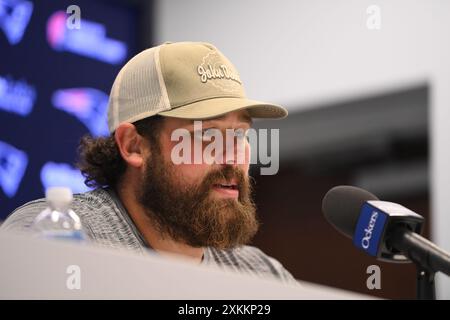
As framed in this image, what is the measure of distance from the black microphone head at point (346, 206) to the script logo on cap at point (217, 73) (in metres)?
0.49

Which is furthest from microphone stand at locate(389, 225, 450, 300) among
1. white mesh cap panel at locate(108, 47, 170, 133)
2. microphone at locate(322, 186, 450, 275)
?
white mesh cap panel at locate(108, 47, 170, 133)

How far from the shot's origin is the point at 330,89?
8.11 ft

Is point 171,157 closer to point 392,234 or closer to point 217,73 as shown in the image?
point 217,73

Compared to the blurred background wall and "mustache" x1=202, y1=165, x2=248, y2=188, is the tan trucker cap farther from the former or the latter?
the blurred background wall

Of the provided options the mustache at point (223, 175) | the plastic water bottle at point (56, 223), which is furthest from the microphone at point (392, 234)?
the mustache at point (223, 175)

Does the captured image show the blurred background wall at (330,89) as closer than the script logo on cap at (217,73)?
No

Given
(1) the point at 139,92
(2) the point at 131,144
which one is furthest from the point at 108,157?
(1) the point at 139,92

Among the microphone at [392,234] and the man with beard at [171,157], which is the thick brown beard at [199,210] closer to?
the man with beard at [171,157]

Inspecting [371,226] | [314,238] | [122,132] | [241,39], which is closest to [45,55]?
[122,132]

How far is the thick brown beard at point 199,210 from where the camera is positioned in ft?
4.68

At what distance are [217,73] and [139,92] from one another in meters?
0.16

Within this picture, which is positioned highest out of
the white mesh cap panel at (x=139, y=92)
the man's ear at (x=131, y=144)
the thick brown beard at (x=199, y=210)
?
the white mesh cap panel at (x=139, y=92)

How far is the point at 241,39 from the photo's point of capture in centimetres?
249

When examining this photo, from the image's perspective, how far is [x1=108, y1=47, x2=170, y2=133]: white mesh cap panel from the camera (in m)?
1.43
